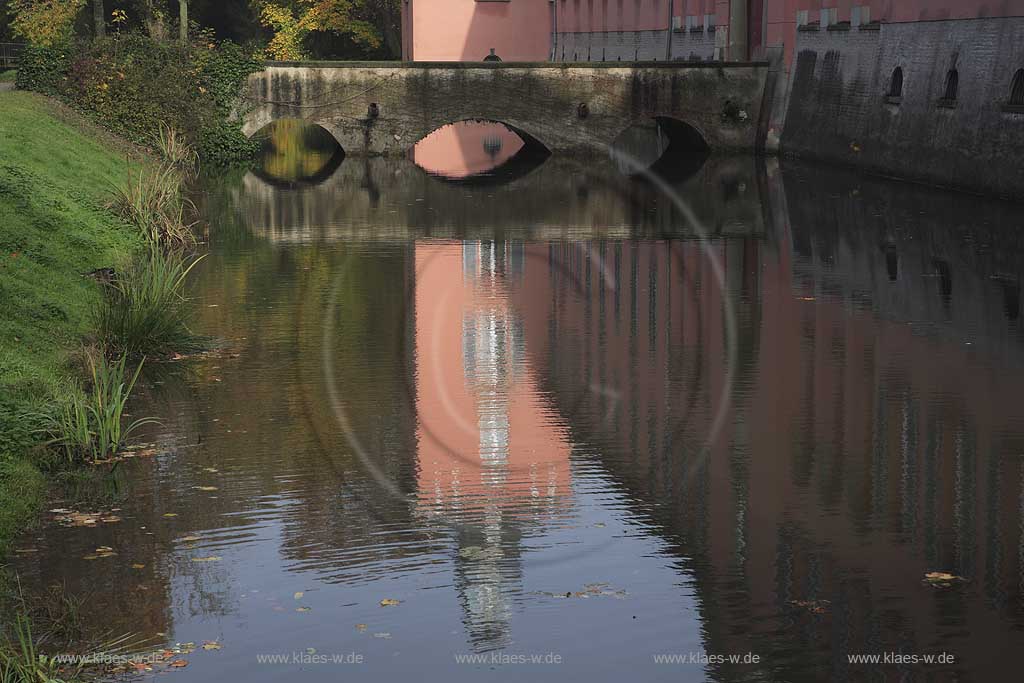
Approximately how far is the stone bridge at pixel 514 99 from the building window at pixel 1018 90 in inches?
550

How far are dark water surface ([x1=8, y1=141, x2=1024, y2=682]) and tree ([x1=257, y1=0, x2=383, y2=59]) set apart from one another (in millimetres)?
47347

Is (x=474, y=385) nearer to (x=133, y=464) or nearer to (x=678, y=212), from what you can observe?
(x=133, y=464)

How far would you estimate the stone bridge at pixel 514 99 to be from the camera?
4000cm

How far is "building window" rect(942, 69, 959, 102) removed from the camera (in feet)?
101

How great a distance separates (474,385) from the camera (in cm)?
1381

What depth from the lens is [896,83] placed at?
34031 millimetres

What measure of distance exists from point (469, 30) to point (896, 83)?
3336 cm

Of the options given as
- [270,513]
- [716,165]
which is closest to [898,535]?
[270,513]

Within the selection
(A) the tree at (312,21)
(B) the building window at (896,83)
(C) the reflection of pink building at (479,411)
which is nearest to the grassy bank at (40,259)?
(C) the reflection of pink building at (479,411)

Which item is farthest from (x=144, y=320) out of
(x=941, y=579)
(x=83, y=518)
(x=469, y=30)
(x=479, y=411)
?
→ (x=469, y=30)

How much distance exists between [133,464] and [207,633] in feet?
10.5

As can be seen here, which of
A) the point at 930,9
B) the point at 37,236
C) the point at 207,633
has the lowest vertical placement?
the point at 207,633
